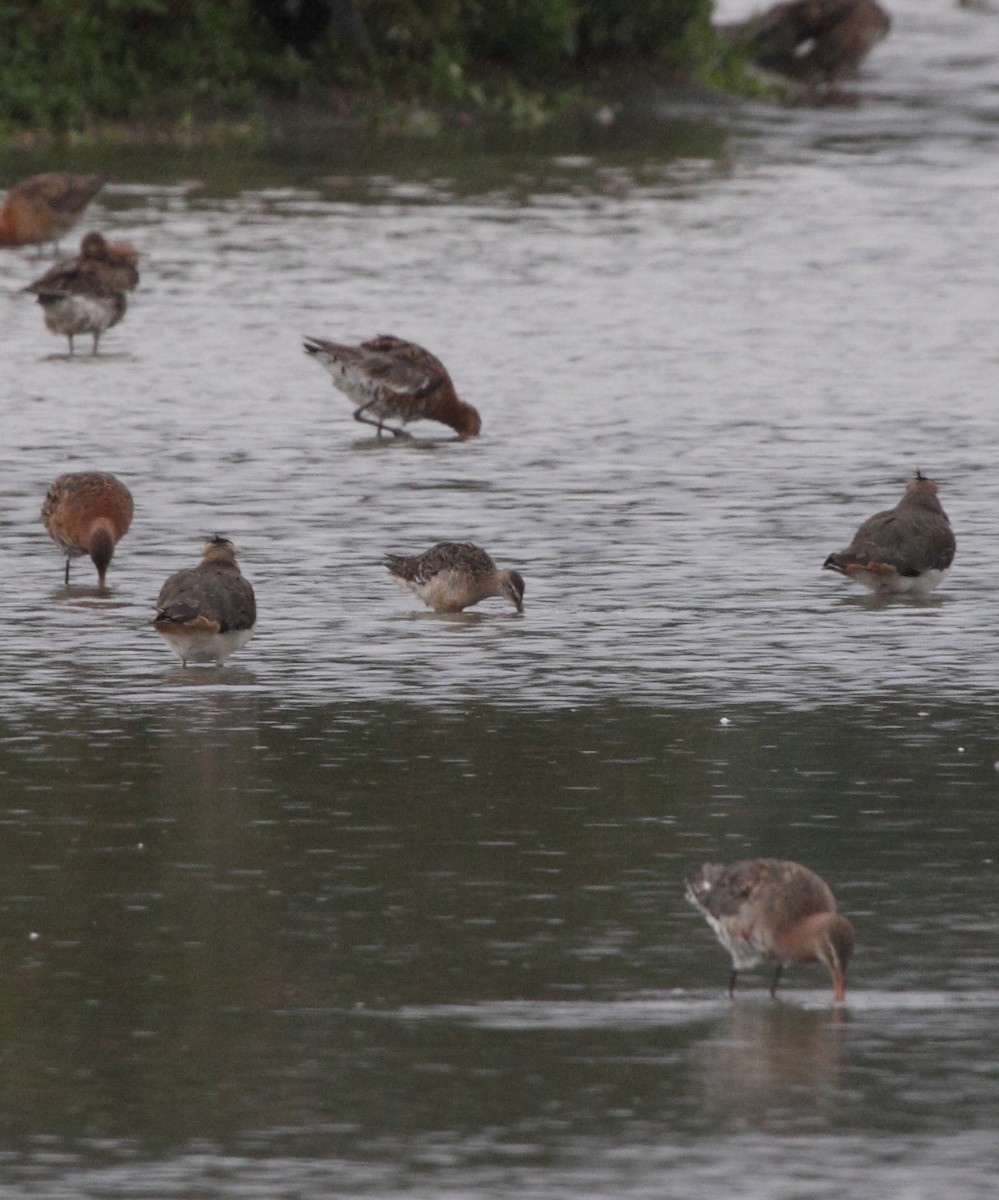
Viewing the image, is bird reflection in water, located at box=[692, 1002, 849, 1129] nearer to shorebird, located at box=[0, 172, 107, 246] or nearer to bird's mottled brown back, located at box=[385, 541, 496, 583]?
bird's mottled brown back, located at box=[385, 541, 496, 583]

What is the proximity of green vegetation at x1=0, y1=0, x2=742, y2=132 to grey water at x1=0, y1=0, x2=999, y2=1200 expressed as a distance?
37.7 feet

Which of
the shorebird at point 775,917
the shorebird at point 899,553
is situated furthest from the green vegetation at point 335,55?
the shorebird at point 775,917

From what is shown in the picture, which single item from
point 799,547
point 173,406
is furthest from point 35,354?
point 799,547

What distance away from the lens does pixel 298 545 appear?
44.8ft

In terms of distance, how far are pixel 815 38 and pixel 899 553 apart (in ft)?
94.6

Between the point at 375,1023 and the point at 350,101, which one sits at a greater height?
the point at 350,101

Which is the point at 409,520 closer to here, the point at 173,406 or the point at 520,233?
the point at 173,406

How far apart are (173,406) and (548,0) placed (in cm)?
1928

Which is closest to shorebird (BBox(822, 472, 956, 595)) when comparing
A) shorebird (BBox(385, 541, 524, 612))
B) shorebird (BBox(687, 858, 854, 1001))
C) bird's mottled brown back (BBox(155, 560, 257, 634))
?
shorebird (BBox(385, 541, 524, 612))

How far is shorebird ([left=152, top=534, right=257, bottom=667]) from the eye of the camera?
11070 millimetres

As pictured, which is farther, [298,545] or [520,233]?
[520,233]

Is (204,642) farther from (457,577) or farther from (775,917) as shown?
(775,917)

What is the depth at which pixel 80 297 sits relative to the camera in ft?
63.1

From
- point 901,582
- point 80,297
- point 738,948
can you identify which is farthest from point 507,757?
point 80,297
